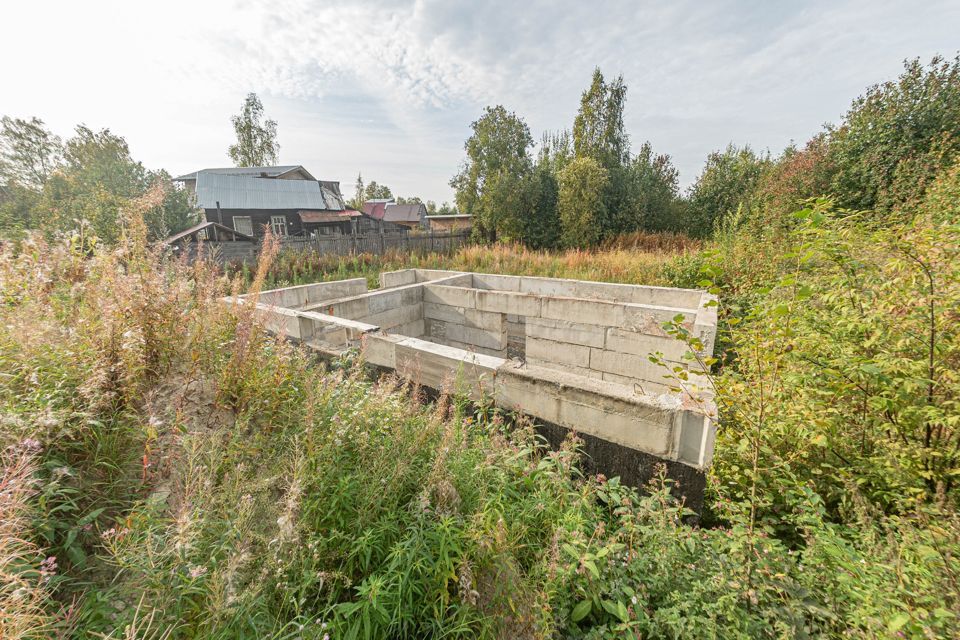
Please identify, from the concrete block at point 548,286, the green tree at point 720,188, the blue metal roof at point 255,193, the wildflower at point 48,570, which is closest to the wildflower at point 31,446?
the wildflower at point 48,570

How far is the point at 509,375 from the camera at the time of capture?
3049 millimetres

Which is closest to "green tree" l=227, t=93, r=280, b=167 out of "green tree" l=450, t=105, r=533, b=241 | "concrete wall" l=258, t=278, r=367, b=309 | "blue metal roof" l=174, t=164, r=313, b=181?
"blue metal roof" l=174, t=164, r=313, b=181

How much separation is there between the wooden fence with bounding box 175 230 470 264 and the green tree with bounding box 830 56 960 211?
13723mm

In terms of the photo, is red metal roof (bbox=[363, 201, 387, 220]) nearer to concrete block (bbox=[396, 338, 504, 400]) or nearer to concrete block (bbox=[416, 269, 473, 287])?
concrete block (bbox=[416, 269, 473, 287])

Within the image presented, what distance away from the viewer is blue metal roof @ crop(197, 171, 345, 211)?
22188 mm

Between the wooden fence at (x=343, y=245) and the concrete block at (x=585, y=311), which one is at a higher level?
the wooden fence at (x=343, y=245)

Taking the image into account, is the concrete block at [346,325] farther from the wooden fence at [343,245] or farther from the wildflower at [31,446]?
the wooden fence at [343,245]

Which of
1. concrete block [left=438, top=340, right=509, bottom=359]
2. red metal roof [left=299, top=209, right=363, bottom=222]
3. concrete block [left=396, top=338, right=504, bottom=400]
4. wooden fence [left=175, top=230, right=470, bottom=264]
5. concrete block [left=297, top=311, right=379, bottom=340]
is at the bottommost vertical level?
concrete block [left=438, top=340, right=509, bottom=359]

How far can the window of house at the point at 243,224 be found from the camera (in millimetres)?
23328

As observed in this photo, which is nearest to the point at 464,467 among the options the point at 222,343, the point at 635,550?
the point at 635,550

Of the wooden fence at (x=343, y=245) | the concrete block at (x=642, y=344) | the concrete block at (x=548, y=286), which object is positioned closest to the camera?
the concrete block at (x=642, y=344)

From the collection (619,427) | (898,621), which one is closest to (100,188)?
(619,427)

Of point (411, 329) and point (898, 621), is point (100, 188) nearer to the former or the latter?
point (411, 329)

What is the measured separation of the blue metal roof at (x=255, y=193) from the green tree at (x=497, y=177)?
1048 cm
